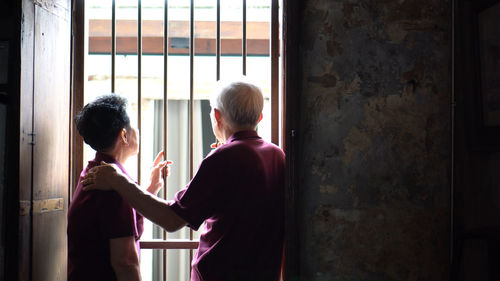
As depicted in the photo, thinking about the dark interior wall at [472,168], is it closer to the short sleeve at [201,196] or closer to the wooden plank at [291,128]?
the wooden plank at [291,128]

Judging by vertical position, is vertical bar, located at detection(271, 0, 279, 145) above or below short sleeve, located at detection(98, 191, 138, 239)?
above

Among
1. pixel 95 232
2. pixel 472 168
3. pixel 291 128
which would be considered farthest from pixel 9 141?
pixel 472 168

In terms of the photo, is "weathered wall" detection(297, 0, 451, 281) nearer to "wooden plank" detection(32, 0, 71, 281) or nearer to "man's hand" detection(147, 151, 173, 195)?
"man's hand" detection(147, 151, 173, 195)

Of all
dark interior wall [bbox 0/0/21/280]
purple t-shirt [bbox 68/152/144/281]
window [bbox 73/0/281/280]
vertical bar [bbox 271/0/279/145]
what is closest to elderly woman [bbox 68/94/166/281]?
purple t-shirt [bbox 68/152/144/281]

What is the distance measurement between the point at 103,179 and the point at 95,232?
0.18 meters

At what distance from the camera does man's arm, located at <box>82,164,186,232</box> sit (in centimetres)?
139

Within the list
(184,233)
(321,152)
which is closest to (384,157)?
(321,152)

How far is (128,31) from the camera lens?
12.1 ft

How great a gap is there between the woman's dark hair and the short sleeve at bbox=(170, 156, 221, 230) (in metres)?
0.37

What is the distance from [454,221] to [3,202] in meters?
1.59

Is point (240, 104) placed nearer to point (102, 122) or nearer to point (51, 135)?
point (102, 122)

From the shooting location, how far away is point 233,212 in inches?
54.7

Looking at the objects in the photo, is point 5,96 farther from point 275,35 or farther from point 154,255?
point 154,255

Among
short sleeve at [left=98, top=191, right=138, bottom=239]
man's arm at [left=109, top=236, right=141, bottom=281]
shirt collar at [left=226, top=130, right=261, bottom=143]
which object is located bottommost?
man's arm at [left=109, top=236, right=141, bottom=281]
